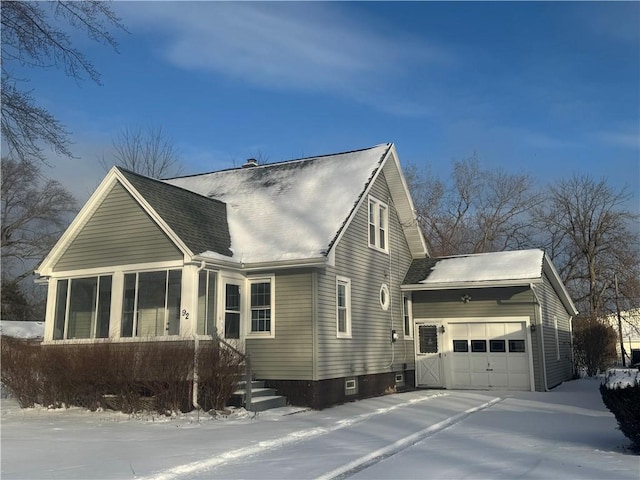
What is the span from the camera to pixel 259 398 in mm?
12641

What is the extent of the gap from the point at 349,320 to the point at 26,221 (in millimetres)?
30310

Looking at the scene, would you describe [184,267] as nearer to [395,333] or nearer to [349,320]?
[349,320]

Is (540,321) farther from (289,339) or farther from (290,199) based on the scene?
(290,199)

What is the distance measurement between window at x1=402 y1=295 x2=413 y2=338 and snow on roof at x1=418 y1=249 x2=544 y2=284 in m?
0.97

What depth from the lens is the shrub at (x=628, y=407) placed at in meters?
7.24

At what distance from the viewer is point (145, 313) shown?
44.3 ft

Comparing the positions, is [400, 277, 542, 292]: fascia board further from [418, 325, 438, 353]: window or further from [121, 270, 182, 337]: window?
[121, 270, 182, 337]: window

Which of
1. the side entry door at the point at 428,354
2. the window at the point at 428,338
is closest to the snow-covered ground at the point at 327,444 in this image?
the side entry door at the point at 428,354

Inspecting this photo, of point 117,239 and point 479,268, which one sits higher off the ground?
point 117,239

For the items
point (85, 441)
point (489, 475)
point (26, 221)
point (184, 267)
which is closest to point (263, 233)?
point (184, 267)

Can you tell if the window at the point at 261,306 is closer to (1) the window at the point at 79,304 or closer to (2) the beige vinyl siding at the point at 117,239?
(2) the beige vinyl siding at the point at 117,239

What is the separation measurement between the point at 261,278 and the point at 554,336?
38.6 ft

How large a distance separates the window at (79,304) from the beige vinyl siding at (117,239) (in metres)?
0.43

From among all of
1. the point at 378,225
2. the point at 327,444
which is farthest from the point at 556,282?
the point at 327,444
